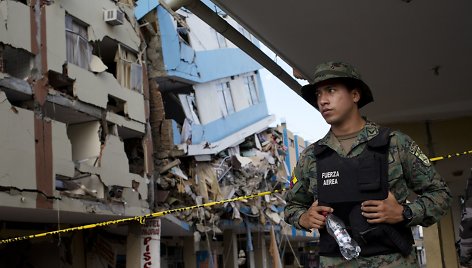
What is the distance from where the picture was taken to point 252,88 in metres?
27.5

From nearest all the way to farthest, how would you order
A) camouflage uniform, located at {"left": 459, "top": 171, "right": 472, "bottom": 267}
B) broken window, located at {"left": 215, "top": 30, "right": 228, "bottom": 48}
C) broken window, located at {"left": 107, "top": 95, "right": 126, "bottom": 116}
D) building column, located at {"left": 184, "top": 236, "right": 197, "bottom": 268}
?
camouflage uniform, located at {"left": 459, "top": 171, "right": 472, "bottom": 267}
broken window, located at {"left": 107, "top": 95, "right": 126, "bottom": 116}
building column, located at {"left": 184, "top": 236, "right": 197, "bottom": 268}
broken window, located at {"left": 215, "top": 30, "right": 228, "bottom": 48}

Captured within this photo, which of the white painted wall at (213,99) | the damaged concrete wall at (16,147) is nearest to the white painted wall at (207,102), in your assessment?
the white painted wall at (213,99)

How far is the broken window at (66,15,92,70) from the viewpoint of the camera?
13836mm

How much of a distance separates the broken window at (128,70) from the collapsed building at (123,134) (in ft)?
0.14

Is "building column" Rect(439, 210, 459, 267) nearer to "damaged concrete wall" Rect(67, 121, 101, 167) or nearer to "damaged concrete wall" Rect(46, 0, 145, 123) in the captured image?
"damaged concrete wall" Rect(67, 121, 101, 167)

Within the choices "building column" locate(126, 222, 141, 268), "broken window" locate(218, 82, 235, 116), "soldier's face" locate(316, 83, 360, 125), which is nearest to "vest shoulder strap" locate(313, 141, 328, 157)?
"soldier's face" locate(316, 83, 360, 125)

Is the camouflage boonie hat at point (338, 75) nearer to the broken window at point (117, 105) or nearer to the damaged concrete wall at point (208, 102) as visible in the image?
the broken window at point (117, 105)

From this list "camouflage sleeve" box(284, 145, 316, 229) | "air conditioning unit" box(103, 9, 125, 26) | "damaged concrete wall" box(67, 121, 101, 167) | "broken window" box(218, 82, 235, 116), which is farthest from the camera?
"broken window" box(218, 82, 235, 116)

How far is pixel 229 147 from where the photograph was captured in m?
23.8

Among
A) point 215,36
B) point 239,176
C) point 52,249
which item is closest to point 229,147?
point 239,176

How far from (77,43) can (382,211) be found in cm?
1313

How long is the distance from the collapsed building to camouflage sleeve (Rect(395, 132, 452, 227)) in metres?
9.82

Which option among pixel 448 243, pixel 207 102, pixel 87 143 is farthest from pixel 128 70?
pixel 448 243

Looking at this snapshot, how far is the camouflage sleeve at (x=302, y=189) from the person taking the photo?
259 centimetres
